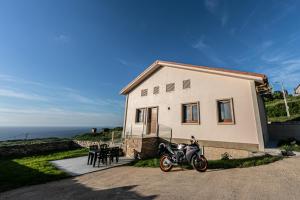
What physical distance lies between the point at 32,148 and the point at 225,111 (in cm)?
1684

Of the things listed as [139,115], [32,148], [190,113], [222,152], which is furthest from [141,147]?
[32,148]

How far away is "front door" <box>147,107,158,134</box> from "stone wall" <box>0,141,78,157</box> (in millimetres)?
10486

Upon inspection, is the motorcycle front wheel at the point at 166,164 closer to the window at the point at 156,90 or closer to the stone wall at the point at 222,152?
the stone wall at the point at 222,152

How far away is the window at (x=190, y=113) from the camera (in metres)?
10.8

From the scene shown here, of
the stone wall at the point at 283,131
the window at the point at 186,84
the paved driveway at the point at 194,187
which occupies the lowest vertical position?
the paved driveway at the point at 194,187

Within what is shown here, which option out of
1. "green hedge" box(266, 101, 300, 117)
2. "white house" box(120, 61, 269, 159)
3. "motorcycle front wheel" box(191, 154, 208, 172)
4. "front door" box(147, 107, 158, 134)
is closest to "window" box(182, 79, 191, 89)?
"white house" box(120, 61, 269, 159)

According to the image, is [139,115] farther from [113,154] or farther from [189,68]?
[189,68]

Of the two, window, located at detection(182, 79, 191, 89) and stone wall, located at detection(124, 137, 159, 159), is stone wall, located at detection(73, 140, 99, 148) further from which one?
window, located at detection(182, 79, 191, 89)

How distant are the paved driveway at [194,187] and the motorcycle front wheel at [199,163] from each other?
0.80ft

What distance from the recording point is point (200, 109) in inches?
417

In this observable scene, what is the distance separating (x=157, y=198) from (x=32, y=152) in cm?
1568

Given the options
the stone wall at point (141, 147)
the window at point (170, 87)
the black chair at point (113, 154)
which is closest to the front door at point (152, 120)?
the stone wall at point (141, 147)

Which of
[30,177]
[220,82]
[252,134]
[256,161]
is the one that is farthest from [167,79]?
[30,177]

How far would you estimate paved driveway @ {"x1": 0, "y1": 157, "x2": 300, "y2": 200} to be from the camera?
4258mm
